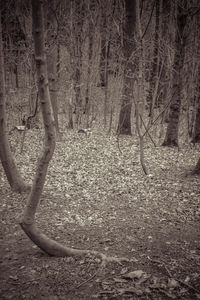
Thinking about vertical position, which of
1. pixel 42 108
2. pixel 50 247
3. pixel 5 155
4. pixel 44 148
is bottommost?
pixel 50 247

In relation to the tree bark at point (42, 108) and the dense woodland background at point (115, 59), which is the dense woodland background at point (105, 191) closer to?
the tree bark at point (42, 108)

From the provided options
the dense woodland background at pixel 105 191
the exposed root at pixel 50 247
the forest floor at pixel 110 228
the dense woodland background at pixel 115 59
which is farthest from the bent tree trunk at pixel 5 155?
the exposed root at pixel 50 247

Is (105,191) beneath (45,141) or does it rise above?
beneath

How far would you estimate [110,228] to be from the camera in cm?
473

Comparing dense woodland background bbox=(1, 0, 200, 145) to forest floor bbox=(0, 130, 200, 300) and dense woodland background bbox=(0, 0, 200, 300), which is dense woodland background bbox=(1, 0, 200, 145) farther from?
forest floor bbox=(0, 130, 200, 300)

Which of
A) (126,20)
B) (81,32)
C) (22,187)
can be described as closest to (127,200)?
(22,187)

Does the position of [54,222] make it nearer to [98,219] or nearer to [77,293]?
[98,219]

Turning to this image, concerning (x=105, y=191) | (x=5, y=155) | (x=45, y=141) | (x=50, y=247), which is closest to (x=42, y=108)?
(x=45, y=141)

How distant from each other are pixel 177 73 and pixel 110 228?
254 inches

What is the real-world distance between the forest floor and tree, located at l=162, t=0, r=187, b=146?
1.08m

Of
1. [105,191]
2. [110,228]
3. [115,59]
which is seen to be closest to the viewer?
[110,228]

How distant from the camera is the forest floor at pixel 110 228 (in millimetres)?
3080

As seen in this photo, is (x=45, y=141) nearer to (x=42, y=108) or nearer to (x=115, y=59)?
(x=42, y=108)

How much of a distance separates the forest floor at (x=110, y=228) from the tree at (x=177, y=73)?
3.54 feet
